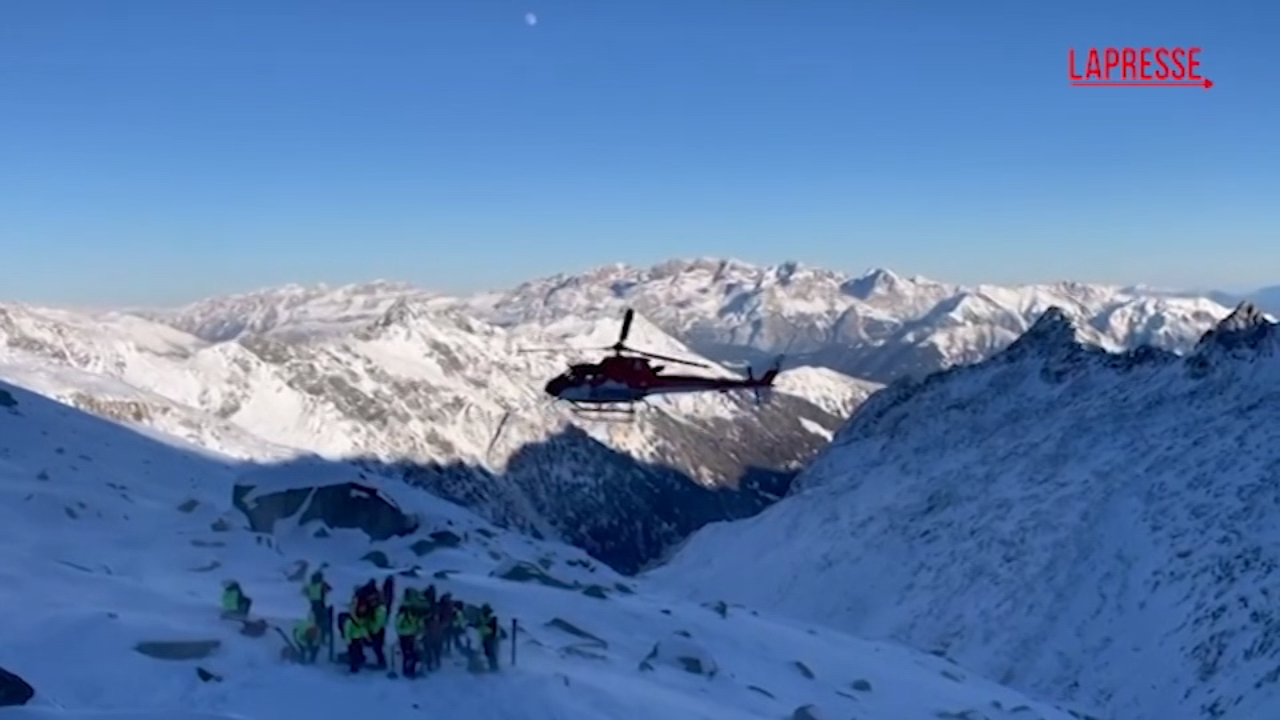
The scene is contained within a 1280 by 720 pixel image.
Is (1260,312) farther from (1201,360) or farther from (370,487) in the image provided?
(370,487)

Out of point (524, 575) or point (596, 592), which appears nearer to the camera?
point (596, 592)

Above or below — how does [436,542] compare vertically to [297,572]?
below

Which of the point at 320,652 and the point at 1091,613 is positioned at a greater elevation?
the point at 320,652

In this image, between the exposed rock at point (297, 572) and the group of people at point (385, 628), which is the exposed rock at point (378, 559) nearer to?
the exposed rock at point (297, 572)

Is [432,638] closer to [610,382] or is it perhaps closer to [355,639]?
[355,639]

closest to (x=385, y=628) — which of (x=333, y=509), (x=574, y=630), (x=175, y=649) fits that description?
(x=175, y=649)

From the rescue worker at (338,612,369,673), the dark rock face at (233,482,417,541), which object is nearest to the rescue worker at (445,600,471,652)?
the rescue worker at (338,612,369,673)

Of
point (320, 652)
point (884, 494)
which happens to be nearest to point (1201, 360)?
point (884, 494)

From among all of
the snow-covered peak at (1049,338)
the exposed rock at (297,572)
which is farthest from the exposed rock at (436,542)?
the snow-covered peak at (1049,338)
